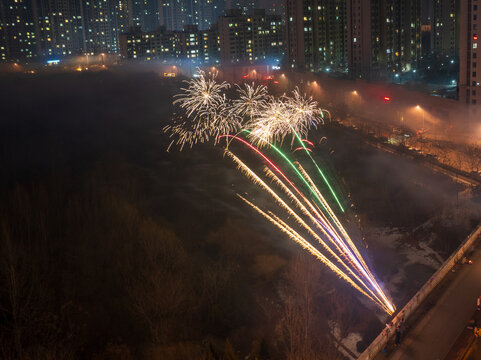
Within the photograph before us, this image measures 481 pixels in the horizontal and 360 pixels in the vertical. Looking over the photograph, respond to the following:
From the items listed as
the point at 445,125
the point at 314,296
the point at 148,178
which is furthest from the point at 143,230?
the point at 445,125

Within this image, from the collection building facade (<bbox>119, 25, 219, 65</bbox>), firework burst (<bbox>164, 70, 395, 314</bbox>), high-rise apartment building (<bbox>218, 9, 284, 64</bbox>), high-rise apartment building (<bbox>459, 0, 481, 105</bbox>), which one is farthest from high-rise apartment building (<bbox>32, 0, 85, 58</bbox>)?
high-rise apartment building (<bbox>459, 0, 481, 105</bbox>)

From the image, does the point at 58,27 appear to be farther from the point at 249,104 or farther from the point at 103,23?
the point at 249,104

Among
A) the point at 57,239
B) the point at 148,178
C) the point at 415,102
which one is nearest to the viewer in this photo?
the point at 57,239

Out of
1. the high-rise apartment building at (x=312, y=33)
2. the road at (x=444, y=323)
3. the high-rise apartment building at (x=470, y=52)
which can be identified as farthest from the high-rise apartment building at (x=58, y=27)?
the road at (x=444, y=323)

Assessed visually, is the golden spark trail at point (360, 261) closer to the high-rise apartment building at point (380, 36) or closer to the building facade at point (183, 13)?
the high-rise apartment building at point (380, 36)

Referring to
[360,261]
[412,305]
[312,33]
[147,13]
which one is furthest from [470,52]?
[147,13]

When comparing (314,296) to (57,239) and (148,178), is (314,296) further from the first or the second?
(148,178)
